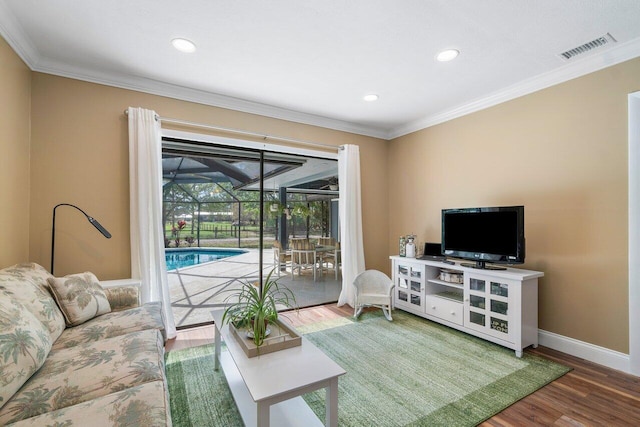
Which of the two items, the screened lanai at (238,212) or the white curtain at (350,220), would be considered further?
the white curtain at (350,220)

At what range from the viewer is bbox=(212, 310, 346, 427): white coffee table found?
137 centimetres

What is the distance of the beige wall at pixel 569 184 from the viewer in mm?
2465

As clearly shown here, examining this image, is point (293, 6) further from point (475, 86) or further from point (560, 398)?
point (560, 398)

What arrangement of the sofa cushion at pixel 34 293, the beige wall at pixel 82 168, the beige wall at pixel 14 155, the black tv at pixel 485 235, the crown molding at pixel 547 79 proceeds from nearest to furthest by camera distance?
the sofa cushion at pixel 34 293, the beige wall at pixel 14 155, the crown molding at pixel 547 79, the beige wall at pixel 82 168, the black tv at pixel 485 235

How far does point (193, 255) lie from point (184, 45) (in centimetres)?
312

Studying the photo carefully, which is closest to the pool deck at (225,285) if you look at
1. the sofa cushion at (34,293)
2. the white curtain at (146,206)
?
the white curtain at (146,206)

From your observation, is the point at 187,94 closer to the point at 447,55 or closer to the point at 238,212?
the point at 238,212

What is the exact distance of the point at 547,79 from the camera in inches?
112

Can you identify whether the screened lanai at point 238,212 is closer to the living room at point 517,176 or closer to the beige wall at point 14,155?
the living room at point 517,176

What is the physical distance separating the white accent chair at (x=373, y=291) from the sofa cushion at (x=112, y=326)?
2.29 meters

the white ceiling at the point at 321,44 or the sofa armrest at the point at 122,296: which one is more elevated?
Result: the white ceiling at the point at 321,44

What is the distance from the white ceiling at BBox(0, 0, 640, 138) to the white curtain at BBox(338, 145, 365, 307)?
104cm

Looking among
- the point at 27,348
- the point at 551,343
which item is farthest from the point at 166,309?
the point at 551,343

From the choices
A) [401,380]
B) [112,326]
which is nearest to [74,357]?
[112,326]
